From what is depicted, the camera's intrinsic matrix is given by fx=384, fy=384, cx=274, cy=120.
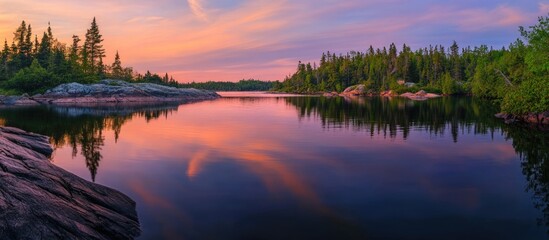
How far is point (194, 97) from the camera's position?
157000mm

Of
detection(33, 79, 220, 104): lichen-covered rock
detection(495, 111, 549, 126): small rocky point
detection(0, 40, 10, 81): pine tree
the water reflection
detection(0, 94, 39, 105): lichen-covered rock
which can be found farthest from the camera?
detection(0, 40, 10, 81): pine tree

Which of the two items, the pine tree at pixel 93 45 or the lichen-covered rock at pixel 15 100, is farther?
→ the pine tree at pixel 93 45

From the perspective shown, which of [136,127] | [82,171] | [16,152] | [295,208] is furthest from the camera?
[136,127]

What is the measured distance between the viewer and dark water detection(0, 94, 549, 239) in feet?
47.5

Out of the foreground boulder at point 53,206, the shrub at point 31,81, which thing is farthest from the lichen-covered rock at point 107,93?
the foreground boulder at point 53,206

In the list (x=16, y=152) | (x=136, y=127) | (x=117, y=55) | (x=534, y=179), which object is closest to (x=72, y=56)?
(x=117, y=55)

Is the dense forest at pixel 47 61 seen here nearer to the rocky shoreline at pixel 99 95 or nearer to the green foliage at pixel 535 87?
the rocky shoreline at pixel 99 95

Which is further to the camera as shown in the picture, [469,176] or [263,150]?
[263,150]

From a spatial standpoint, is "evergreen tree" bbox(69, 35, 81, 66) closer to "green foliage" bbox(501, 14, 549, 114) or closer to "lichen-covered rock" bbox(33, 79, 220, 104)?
"lichen-covered rock" bbox(33, 79, 220, 104)

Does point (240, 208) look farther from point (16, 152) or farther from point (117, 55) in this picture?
point (117, 55)

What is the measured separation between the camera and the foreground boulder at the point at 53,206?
10.1 metres

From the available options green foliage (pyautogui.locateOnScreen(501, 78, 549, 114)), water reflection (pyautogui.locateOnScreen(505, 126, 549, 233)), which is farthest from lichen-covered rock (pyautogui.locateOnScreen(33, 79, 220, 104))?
water reflection (pyautogui.locateOnScreen(505, 126, 549, 233))

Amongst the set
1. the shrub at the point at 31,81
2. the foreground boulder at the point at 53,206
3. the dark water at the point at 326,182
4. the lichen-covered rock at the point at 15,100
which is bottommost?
the dark water at the point at 326,182

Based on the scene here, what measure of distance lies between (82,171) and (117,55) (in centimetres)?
16048
